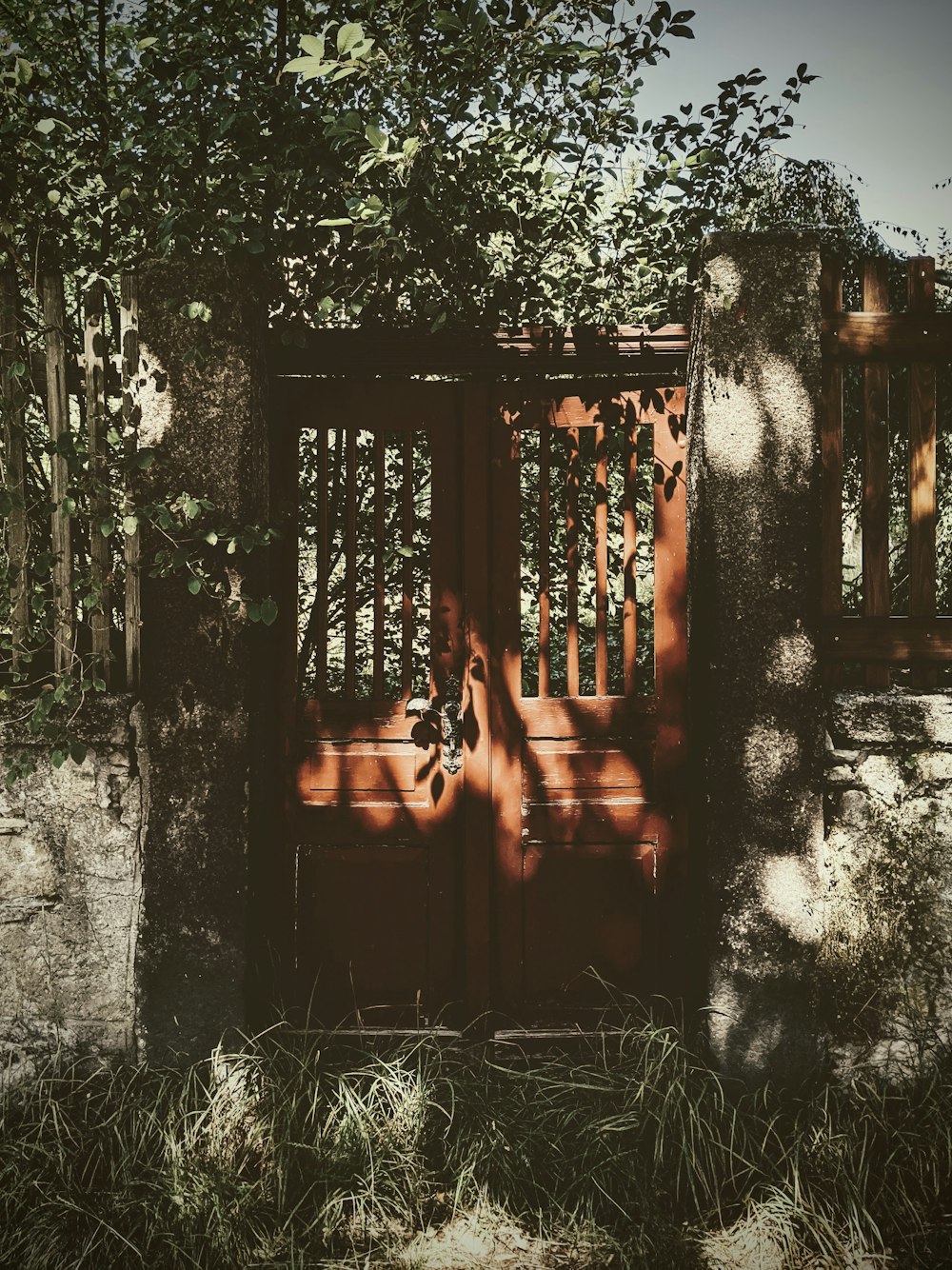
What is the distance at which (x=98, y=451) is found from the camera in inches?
120

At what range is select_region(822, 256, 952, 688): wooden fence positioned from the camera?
3012 mm

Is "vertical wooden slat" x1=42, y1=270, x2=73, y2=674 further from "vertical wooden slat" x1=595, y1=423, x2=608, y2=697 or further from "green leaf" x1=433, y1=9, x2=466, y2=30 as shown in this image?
"vertical wooden slat" x1=595, y1=423, x2=608, y2=697

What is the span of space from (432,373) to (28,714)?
1898 millimetres

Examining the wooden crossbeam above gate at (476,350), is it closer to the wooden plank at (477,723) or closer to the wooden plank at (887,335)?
the wooden plank at (477,723)

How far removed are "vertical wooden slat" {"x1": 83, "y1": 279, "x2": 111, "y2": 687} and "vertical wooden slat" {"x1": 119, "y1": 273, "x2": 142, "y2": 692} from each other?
0.07 meters

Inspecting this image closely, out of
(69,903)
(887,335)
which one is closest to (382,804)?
(69,903)

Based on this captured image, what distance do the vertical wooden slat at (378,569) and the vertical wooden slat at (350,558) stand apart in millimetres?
79

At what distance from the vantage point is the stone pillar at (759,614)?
9.65 ft

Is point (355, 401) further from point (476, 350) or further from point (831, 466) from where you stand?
point (831, 466)

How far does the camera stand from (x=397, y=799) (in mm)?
3256

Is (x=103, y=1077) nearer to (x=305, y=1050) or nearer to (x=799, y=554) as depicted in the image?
(x=305, y=1050)

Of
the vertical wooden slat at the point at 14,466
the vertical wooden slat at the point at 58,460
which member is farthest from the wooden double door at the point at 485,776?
the vertical wooden slat at the point at 14,466

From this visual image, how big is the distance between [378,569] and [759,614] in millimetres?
1383

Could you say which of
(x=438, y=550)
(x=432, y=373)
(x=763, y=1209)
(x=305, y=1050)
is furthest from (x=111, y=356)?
(x=763, y=1209)
